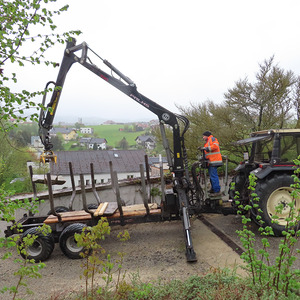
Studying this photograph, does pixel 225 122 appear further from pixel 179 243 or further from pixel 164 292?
pixel 164 292

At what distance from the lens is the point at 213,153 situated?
5.64 meters

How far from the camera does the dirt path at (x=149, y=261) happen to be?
390cm

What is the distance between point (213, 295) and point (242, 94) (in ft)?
26.8

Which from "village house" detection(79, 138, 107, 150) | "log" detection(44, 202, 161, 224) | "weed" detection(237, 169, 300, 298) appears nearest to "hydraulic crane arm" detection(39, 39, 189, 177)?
"log" detection(44, 202, 161, 224)

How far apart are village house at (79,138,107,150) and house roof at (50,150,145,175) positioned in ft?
42.4

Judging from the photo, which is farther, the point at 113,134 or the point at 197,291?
the point at 113,134

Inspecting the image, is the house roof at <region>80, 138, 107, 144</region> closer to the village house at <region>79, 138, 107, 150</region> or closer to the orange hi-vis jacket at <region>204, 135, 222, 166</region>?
the village house at <region>79, 138, 107, 150</region>

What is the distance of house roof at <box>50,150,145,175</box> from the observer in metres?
20.9

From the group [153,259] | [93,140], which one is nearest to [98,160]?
[153,259]

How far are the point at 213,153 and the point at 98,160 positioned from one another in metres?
18.6

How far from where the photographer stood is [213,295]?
111 inches

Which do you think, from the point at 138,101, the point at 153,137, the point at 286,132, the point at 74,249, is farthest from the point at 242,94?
the point at 74,249

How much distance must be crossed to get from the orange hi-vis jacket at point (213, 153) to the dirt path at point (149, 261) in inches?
60.7

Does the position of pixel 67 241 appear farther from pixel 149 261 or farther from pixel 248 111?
pixel 248 111
